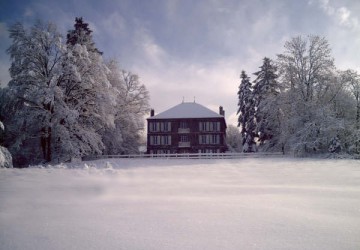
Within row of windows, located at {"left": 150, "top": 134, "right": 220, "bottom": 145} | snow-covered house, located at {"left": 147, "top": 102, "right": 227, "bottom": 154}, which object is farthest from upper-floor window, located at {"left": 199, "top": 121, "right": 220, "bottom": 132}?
row of windows, located at {"left": 150, "top": 134, "right": 220, "bottom": 145}

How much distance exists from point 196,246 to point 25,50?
91.6 ft

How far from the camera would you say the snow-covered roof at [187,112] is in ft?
160

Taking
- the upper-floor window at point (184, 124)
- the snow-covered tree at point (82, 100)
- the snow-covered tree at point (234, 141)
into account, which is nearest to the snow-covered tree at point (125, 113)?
the snow-covered tree at point (82, 100)

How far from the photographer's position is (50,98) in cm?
2419

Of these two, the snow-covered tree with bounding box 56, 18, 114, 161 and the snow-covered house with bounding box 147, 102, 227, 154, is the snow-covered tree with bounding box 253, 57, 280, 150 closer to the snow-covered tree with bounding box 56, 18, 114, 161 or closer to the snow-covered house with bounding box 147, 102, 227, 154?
the snow-covered house with bounding box 147, 102, 227, 154

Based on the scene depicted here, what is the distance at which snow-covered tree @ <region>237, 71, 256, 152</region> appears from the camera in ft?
146

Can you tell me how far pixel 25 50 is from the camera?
2542cm

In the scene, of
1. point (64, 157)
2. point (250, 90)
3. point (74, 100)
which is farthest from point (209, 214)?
point (250, 90)

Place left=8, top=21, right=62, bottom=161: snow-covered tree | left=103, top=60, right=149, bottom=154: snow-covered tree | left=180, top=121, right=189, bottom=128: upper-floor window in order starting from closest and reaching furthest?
left=8, top=21, right=62, bottom=161: snow-covered tree, left=103, top=60, right=149, bottom=154: snow-covered tree, left=180, top=121, right=189, bottom=128: upper-floor window

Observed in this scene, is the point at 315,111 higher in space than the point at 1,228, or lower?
higher

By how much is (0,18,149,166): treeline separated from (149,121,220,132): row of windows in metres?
20.1

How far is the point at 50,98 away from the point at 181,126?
2804 cm

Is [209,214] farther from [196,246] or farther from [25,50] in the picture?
[25,50]

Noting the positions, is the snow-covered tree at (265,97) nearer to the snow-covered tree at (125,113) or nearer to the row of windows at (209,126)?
the row of windows at (209,126)
